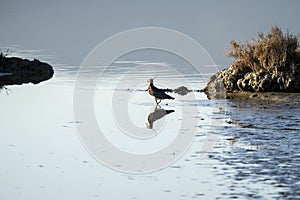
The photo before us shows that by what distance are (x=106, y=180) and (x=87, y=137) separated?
→ 2.80 meters

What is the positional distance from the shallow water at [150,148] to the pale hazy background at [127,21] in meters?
10.0

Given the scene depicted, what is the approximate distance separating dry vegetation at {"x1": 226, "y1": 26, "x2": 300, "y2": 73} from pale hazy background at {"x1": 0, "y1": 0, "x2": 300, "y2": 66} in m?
6.40

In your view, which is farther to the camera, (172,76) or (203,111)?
(172,76)

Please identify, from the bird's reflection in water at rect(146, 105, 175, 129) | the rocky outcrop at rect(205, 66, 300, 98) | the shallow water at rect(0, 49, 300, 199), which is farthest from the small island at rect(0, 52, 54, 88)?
the bird's reflection in water at rect(146, 105, 175, 129)

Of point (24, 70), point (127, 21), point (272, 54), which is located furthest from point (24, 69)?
point (127, 21)

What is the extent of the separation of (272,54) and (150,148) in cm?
744

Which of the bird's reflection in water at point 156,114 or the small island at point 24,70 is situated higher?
the small island at point 24,70

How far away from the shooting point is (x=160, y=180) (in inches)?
328

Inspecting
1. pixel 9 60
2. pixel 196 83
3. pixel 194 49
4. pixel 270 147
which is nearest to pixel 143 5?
pixel 194 49

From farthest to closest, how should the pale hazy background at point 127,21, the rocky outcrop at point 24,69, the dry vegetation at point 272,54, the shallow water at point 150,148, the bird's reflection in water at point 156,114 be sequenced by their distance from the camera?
the pale hazy background at point 127,21 → the rocky outcrop at point 24,69 → the dry vegetation at point 272,54 → the bird's reflection in water at point 156,114 → the shallow water at point 150,148

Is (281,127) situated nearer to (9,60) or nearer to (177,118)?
(177,118)

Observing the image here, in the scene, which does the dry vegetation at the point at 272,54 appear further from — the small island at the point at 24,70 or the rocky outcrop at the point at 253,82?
the small island at the point at 24,70

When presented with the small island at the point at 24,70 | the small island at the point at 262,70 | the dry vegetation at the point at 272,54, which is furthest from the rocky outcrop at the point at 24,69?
the dry vegetation at the point at 272,54

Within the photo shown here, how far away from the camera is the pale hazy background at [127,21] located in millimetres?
32269
